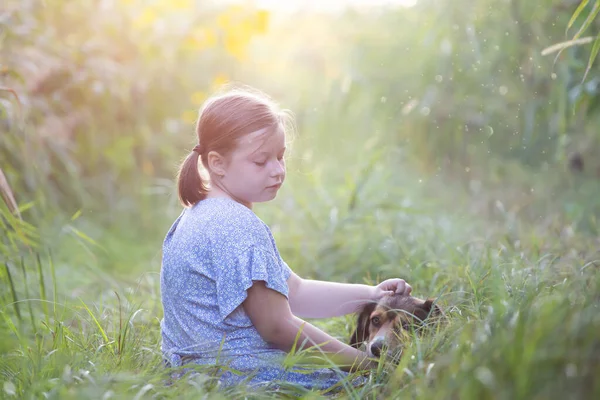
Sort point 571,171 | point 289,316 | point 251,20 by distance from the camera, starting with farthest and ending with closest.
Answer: point 251,20 → point 571,171 → point 289,316

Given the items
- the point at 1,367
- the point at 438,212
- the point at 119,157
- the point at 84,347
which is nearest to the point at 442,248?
the point at 438,212

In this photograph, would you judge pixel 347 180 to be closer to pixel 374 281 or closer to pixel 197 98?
pixel 374 281

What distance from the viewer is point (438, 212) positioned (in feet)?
17.1

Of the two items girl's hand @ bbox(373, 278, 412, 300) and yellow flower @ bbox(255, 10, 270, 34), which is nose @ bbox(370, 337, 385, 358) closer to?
girl's hand @ bbox(373, 278, 412, 300)

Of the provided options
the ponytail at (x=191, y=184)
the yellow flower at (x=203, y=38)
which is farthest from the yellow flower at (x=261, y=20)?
the ponytail at (x=191, y=184)

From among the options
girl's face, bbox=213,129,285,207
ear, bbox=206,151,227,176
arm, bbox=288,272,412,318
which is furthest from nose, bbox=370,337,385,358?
ear, bbox=206,151,227,176

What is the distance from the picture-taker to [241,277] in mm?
2311

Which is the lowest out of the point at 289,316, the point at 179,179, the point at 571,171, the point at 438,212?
the point at 438,212

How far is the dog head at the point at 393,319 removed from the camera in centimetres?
249

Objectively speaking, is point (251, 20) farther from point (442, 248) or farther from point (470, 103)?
point (442, 248)

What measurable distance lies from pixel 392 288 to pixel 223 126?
891 millimetres

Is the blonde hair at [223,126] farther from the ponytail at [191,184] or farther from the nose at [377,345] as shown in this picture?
the nose at [377,345]

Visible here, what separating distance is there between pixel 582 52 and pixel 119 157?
130 inches

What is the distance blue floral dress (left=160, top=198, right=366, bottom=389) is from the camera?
2.32m
